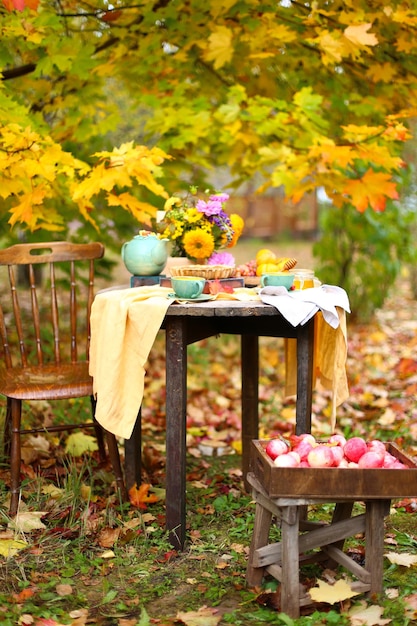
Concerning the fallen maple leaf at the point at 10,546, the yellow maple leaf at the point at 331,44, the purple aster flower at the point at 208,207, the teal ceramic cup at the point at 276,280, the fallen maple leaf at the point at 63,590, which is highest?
the yellow maple leaf at the point at 331,44

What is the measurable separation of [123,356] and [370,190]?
188cm

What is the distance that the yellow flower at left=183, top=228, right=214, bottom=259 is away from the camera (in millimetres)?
3424

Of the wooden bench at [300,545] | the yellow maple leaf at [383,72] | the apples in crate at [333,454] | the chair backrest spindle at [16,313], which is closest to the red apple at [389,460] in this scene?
the apples in crate at [333,454]

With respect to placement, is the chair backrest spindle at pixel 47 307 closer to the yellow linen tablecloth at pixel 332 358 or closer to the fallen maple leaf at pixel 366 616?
the yellow linen tablecloth at pixel 332 358

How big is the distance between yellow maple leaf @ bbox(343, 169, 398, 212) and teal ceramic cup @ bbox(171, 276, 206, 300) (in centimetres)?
149

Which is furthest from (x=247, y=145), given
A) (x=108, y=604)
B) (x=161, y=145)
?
(x=108, y=604)

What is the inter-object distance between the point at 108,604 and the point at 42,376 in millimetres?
1243

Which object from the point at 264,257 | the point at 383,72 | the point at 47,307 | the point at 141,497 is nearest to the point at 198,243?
the point at 264,257

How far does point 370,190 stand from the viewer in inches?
167

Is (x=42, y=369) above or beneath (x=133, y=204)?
beneath

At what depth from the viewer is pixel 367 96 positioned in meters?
4.73

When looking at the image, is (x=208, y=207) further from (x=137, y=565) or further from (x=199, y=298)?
(x=137, y=565)

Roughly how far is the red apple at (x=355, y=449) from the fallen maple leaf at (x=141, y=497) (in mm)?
1161

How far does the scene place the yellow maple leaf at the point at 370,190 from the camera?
421cm
